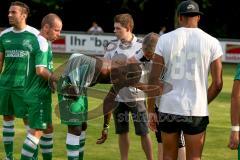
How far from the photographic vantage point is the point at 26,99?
7715mm

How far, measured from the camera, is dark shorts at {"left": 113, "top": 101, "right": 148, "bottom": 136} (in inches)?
331

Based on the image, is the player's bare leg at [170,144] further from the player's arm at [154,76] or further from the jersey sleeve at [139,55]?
the jersey sleeve at [139,55]

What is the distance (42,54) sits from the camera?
7.48 metres

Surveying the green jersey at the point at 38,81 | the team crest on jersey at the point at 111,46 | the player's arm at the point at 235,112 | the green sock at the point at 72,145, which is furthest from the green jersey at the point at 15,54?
the player's arm at the point at 235,112

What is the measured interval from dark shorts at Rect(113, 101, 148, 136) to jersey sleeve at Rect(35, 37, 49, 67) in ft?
4.55

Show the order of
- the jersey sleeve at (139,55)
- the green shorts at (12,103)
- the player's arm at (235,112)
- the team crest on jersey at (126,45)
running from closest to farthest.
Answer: the player's arm at (235,112), the jersey sleeve at (139,55), the team crest on jersey at (126,45), the green shorts at (12,103)

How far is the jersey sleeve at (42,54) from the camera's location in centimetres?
745

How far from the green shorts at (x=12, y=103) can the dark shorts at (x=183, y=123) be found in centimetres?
280

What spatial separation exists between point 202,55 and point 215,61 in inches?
5.7

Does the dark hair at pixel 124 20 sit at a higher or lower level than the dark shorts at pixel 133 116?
higher

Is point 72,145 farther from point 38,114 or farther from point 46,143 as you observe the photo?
point 46,143

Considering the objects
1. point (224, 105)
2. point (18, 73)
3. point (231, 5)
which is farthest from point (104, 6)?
point (18, 73)

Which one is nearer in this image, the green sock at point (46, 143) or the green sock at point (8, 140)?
the green sock at point (46, 143)

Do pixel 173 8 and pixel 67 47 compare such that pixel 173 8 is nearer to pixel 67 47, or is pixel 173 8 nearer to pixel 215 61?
pixel 67 47
